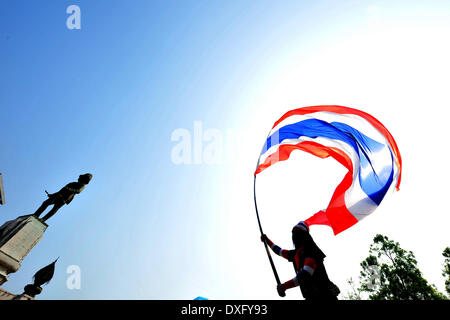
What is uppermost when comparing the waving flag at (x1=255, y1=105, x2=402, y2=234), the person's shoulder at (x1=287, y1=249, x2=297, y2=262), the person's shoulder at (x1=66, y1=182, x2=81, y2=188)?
the person's shoulder at (x1=66, y1=182, x2=81, y2=188)

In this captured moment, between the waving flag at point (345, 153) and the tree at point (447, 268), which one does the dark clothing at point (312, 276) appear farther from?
the tree at point (447, 268)

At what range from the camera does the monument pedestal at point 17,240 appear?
40.9 ft

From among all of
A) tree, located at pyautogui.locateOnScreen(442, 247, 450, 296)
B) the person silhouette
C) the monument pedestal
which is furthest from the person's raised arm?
tree, located at pyautogui.locateOnScreen(442, 247, 450, 296)

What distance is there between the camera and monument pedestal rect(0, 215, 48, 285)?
Answer: 40.9 ft

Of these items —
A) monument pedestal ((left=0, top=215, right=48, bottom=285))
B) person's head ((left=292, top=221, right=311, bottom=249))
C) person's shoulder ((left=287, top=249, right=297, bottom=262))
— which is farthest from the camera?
monument pedestal ((left=0, top=215, right=48, bottom=285))

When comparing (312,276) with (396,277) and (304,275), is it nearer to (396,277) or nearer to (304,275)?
(304,275)

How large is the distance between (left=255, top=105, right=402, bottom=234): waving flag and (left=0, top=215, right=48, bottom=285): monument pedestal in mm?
14752

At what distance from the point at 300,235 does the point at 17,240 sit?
16223mm

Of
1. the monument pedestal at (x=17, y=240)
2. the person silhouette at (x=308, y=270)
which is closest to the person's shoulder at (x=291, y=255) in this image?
the person silhouette at (x=308, y=270)

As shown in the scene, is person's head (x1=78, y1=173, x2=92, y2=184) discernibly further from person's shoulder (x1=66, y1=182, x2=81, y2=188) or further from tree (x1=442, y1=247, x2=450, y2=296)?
tree (x1=442, y1=247, x2=450, y2=296)

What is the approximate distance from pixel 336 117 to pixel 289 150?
1679 mm

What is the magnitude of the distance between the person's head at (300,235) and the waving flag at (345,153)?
169 centimetres
